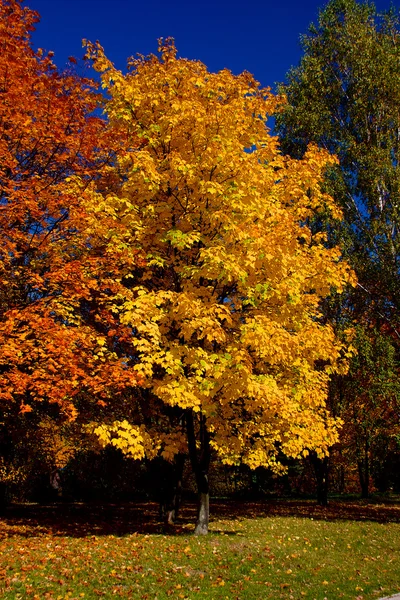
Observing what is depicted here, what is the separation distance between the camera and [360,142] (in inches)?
717

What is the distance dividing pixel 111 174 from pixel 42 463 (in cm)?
1538

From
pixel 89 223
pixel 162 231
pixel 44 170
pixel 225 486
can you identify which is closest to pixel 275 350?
pixel 162 231

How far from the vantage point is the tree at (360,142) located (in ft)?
54.9

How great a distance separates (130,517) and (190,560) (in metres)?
8.44

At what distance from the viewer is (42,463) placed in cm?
2192

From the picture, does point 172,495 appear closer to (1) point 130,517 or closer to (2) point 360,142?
(1) point 130,517

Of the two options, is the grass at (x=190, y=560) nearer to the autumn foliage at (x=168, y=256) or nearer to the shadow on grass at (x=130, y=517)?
the shadow on grass at (x=130, y=517)

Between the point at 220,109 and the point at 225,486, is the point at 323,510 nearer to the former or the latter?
the point at 225,486

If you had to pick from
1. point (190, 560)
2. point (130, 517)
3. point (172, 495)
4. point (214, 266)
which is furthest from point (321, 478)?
point (214, 266)

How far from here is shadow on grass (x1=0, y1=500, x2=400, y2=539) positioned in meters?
12.7

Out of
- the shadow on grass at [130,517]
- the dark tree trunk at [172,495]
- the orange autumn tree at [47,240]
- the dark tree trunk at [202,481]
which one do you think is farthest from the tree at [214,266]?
the dark tree trunk at [172,495]

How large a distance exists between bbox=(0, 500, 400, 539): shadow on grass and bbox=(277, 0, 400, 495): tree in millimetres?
4895

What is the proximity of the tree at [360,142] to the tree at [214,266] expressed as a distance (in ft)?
19.8

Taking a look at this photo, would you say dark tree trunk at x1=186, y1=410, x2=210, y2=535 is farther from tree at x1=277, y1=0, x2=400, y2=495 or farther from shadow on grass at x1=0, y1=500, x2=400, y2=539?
tree at x1=277, y1=0, x2=400, y2=495
